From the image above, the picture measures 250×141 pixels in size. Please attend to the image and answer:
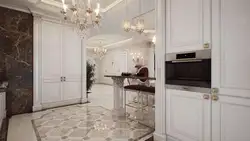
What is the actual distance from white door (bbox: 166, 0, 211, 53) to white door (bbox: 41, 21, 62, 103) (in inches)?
153

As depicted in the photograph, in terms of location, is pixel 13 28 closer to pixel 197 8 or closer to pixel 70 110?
pixel 70 110

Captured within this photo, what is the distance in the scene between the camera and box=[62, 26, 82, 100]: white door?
5297 mm

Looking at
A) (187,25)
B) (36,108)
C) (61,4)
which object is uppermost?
→ (61,4)

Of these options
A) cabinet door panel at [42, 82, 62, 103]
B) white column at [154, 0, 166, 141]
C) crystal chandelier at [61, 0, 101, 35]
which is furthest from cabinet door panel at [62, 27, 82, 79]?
white column at [154, 0, 166, 141]

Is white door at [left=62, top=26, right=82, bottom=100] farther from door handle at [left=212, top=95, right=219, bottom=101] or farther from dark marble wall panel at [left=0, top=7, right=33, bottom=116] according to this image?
door handle at [left=212, top=95, right=219, bottom=101]

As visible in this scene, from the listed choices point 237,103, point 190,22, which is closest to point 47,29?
point 190,22

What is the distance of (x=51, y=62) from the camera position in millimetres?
4953

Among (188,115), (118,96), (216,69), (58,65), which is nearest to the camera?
(216,69)

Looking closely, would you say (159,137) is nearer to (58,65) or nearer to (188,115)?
(188,115)

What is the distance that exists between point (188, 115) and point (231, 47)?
106 centimetres

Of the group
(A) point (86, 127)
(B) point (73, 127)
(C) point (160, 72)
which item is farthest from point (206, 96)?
(B) point (73, 127)

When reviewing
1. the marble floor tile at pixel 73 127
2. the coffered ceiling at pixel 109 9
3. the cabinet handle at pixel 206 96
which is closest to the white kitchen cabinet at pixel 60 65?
the coffered ceiling at pixel 109 9

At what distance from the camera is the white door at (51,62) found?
4814mm

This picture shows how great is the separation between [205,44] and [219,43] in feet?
0.53
